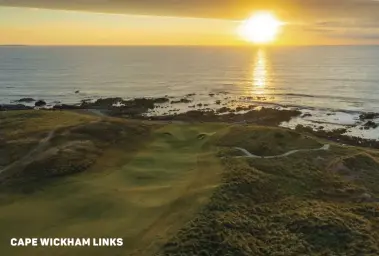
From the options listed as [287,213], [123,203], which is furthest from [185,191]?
[287,213]

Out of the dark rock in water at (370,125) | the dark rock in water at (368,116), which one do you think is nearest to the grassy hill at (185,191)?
the dark rock in water at (370,125)

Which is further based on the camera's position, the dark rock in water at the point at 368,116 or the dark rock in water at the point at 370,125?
the dark rock in water at the point at 368,116

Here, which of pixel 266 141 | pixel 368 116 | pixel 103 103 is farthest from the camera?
pixel 103 103

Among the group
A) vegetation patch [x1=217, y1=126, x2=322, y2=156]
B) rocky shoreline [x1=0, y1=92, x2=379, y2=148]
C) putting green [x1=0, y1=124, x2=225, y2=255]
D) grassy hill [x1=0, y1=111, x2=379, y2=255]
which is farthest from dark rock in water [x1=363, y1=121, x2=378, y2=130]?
putting green [x1=0, y1=124, x2=225, y2=255]

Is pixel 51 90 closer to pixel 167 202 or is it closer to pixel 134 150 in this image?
pixel 134 150

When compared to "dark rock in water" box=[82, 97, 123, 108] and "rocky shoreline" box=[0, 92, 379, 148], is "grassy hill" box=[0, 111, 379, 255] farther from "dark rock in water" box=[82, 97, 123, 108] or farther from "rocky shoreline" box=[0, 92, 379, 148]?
"dark rock in water" box=[82, 97, 123, 108]

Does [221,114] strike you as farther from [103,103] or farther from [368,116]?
[103,103]

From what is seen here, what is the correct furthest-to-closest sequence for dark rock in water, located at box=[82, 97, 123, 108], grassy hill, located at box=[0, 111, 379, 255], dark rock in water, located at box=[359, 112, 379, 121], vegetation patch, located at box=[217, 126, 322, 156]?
dark rock in water, located at box=[82, 97, 123, 108] → dark rock in water, located at box=[359, 112, 379, 121] → vegetation patch, located at box=[217, 126, 322, 156] → grassy hill, located at box=[0, 111, 379, 255]

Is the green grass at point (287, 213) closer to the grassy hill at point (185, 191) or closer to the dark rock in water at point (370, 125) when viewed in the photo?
the grassy hill at point (185, 191)

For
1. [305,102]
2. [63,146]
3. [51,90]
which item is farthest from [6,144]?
[51,90]
